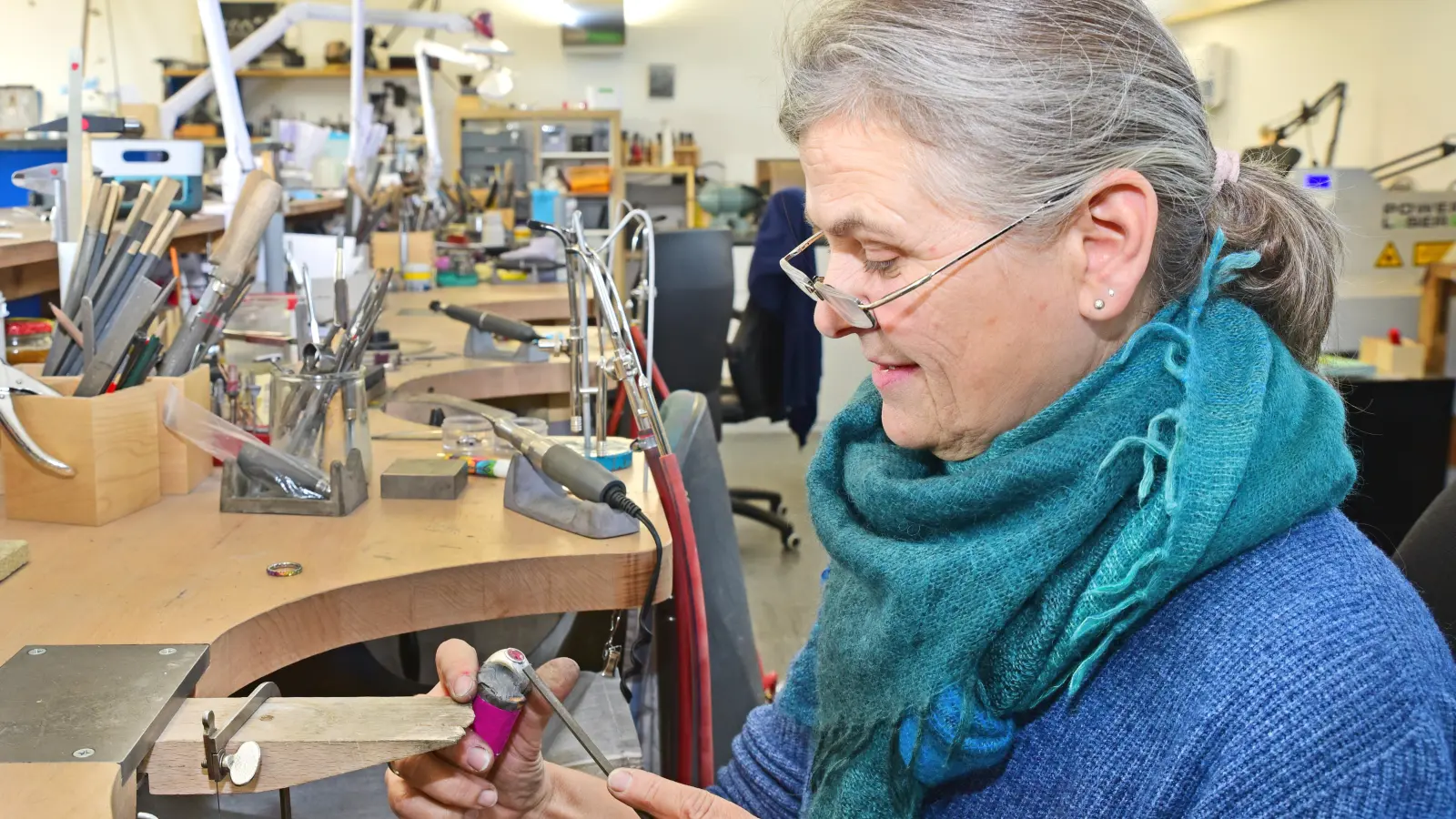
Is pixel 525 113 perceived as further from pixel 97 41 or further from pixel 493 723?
pixel 493 723

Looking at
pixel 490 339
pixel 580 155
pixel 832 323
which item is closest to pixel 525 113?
pixel 580 155

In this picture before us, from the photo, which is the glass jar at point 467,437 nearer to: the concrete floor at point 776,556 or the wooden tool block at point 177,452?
the wooden tool block at point 177,452

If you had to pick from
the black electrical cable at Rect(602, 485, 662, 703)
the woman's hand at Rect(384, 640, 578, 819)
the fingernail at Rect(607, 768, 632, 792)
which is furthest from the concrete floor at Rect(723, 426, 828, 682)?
the fingernail at Rect(607, 768, 632, 792)

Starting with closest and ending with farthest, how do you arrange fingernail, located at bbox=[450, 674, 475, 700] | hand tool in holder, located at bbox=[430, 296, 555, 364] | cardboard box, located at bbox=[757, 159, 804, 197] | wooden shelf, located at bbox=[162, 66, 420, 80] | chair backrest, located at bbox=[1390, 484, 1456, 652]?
fingernail, located at bbox=[450, 674, 475, 700]
chair backrest, located at bbox=[1390, 484, 1456, 652]
hand tool in holder, located at bbox=[430, 296, 555, 364]
cardboard box, located at bbox=[757, 159, 804, 197]
wooden shelf, located at bbox=[162, 66, 420, 80]

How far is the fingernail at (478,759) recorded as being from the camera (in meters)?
0.90

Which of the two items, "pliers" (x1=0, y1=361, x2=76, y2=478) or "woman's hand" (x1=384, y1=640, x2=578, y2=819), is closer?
"woman's hand" (x1=384, y1=640, x2=578, y2=819)

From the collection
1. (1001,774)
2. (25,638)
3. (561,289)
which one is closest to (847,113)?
(1001,774)

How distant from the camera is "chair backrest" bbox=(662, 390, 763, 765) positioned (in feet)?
5.16

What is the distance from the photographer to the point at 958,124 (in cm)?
82

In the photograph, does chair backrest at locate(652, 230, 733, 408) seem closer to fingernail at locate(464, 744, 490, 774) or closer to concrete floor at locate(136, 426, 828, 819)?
concrete floor at locate(136, 426, 828, 819)

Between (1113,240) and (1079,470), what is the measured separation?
6.4 inches

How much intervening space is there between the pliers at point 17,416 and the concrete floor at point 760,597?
0.35 metres

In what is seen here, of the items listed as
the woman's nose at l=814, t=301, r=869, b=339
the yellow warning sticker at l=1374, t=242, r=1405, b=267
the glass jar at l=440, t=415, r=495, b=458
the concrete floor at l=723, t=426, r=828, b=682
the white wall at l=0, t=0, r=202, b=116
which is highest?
the white wall at l=0, t=0, r=202, b=116

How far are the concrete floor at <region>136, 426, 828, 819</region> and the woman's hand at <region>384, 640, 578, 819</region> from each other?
0.68 feet
